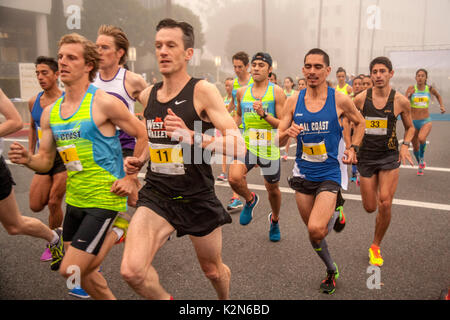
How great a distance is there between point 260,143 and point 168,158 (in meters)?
2.76

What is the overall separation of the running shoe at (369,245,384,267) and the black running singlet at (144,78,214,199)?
92.6 inches

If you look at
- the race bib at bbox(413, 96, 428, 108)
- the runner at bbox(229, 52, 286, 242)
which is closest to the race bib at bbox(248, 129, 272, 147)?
the runner at bbox(229, 52, 286, 242)

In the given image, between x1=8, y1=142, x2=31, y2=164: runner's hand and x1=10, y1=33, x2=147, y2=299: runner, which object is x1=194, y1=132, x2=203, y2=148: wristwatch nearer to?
x1=10, y1=33, x2=147, y2=299: runner

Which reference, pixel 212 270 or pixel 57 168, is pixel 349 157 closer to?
pixel 212 270

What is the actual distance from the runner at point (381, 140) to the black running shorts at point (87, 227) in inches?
126

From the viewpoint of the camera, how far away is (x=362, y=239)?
16.6 ft

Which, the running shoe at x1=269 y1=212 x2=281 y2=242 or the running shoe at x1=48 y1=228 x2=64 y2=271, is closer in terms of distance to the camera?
the running shoe at x1=48 y1=228 x2=64 y2=271

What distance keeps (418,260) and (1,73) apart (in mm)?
30528

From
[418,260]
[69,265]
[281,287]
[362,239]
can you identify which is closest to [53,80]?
[69,265]

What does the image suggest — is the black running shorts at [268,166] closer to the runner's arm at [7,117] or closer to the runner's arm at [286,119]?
the runner's arm at [286,119]

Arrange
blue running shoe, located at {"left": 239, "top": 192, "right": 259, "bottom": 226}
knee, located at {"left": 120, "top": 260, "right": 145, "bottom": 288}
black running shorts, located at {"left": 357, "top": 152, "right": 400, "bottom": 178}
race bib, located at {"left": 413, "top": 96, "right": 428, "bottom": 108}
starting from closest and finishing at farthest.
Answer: knee, located at {"left": 120, "top": 260, "right": 145, "bottom": 288} < black running shorts, located at {"left": 357, "top": 152, "right": 400, "bottom": 178} < blue running shoe, located at {"left": 239, "top": 192, "right": 259, "bottom": 226} < race bib, located at {"left": 413, "top": 96, "right": 428, "bottom": 108}

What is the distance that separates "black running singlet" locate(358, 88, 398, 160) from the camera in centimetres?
482

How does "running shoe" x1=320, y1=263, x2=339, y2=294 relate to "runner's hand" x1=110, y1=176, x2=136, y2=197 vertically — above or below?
below

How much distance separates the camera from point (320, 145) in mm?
3955
